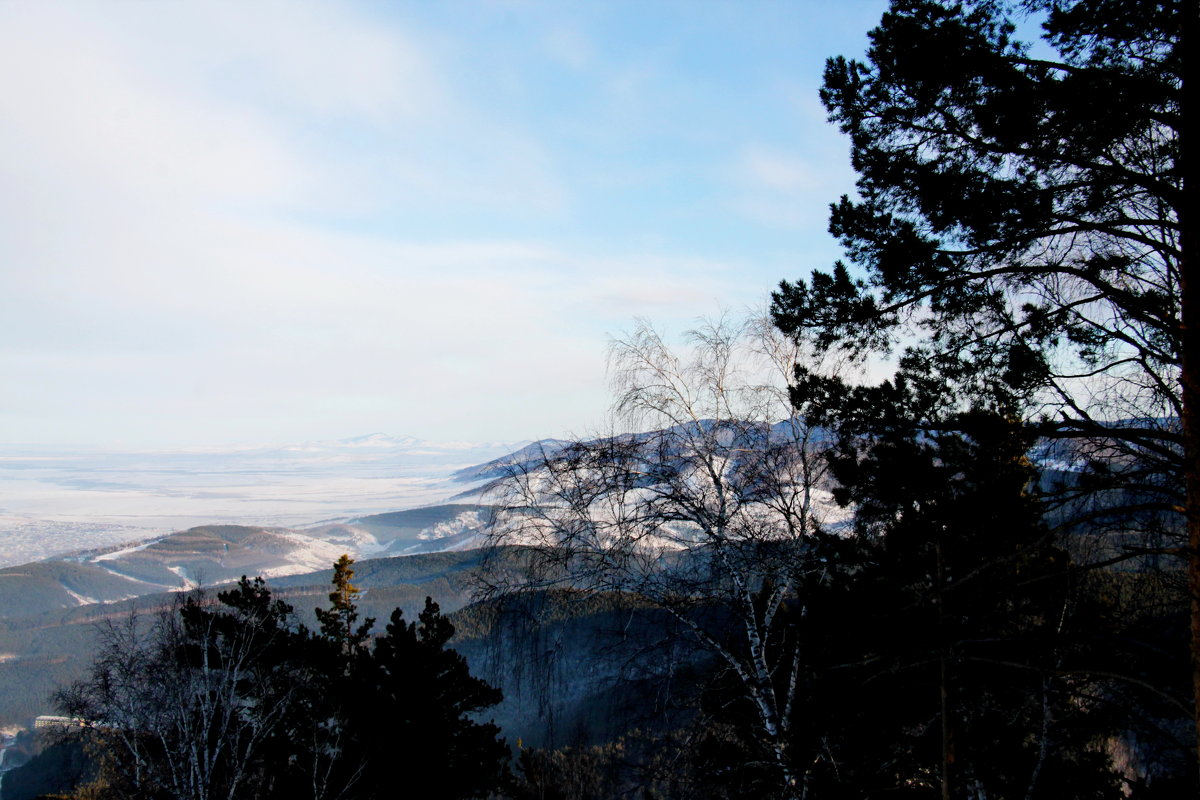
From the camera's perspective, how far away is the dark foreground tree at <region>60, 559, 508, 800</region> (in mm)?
15414

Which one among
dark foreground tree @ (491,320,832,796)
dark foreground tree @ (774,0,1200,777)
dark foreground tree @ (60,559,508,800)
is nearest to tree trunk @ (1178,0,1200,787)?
dark foreground tree @ (774,0,1200,777)

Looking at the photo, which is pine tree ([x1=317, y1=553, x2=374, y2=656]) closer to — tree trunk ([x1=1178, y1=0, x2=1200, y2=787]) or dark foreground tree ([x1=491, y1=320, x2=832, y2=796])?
dark foreground tree ([x1=491, y1=320, x2=832, y2=796])

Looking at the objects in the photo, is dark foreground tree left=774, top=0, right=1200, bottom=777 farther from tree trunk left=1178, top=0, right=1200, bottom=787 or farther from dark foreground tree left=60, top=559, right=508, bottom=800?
dark foreground tree left=60, top=559, right=508, bottom=800

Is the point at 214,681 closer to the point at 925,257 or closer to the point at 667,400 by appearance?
the point at 667,400

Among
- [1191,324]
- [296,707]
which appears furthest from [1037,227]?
[296,707]

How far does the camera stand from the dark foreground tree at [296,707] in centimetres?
1541

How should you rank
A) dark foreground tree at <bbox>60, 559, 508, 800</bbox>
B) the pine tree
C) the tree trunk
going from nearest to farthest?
the tree trunk → dark foreground tree at <bbox>60, 559, 508, 800</bbox> → the pine tree

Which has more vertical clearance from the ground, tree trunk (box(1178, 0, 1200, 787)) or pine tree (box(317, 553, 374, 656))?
tree trunk (box(1178, 0, 1200, 787))

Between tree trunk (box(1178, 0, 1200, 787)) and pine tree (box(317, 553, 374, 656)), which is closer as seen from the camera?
tree trunk (box(1178, 0, 1200, 787))

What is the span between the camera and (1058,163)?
18.2 ft

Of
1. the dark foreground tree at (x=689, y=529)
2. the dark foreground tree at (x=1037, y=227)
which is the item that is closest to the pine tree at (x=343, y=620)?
the dark foreground tree at (x=689, y=529)

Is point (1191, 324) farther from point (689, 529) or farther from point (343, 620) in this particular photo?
point (343, 620)

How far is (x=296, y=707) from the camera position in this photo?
59.4ft

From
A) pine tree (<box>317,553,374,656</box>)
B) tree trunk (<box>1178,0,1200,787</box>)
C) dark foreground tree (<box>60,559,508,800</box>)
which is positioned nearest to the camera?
tree trunk (<box>1178,0,1200,787</box>)
